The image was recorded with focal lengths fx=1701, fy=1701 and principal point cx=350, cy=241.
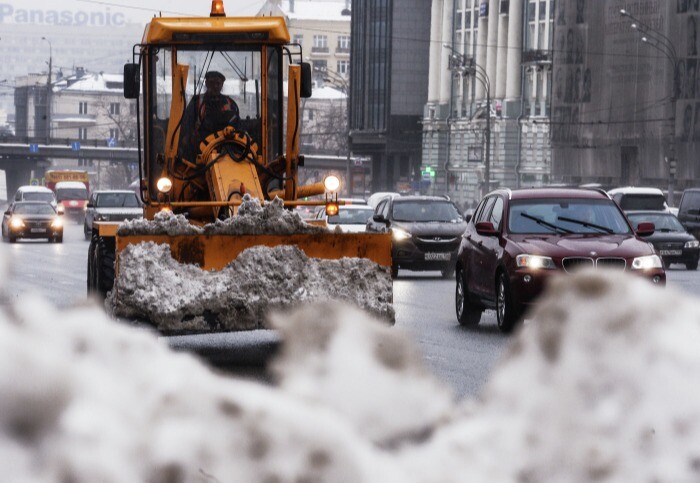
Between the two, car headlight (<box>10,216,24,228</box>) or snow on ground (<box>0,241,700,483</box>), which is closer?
snow on ground (<box>0,241,700,483</box>)

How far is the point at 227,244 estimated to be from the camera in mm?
13609

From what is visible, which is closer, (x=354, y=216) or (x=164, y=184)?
(x=164, y=184)

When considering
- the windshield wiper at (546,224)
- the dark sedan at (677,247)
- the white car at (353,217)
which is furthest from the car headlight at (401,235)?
the windshield wiper at (546,224)

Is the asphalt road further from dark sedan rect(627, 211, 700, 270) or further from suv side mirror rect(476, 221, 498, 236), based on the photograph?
dark sedan rect(627, 211, 700, 270)

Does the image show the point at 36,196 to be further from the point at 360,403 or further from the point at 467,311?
the point at 360,403

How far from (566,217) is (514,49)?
90584 millimetres

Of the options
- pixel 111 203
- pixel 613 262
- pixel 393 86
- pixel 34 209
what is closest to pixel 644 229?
pixel 613 262

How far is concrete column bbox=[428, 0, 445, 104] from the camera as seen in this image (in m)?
126

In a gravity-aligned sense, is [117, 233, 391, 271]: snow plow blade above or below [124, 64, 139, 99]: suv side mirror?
below

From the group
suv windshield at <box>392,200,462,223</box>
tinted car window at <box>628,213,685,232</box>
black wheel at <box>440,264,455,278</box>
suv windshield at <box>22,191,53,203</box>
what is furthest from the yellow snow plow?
suv windshield at <box>22,191,53,203</box>

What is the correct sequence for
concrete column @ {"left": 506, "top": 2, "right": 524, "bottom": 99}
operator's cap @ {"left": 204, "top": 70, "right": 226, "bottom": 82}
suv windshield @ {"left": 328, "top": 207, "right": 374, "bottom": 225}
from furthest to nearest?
concrete column @ {"left": 506, "top": 2, "right": 524, "bottom": 99} < suv windshield @ {"left": 328, "top": 207, "right": 374, "bottom": 225} < operator's cap @ {"left": 204, "top": 70, "right": 226, "bottom": 82}

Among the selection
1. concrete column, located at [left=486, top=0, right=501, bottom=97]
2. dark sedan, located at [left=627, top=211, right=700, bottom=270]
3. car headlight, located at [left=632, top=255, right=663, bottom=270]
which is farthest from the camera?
concrete column, located at [left=486, top=0, right=501, bottom=97]

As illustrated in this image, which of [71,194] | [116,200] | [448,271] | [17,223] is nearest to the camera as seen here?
[448,271]

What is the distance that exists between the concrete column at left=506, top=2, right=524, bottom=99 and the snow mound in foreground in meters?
93.1
